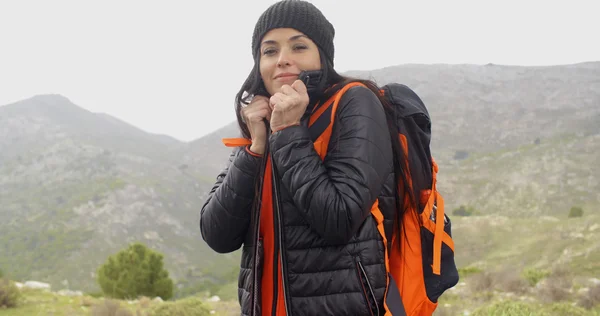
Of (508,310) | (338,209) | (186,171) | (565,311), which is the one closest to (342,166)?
(338,209)

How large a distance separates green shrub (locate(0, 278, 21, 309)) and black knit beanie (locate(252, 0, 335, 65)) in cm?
778

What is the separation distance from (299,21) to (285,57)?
176 mm

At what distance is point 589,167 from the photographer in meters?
50.7

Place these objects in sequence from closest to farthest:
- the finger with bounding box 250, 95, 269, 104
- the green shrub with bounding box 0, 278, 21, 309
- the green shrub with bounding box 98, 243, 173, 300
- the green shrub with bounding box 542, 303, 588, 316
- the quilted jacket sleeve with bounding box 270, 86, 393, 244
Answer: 1. the quilted jacket sleeve with bounding box 270, 86, 393, 244
2. the finger with bounding box 250, 95, 269, 104
3. the green shrub with bounding box 542, 303, 588, 316
4. the green shrub with bounding box 0, 278, 21, 309
5. the green shrub with bounding box 98, 243, 173, 300

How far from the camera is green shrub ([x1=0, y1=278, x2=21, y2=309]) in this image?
24.0 ft

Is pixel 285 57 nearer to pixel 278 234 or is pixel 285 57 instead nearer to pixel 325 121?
pixel 325 121

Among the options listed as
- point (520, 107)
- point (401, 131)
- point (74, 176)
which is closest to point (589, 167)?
point (520, 107)

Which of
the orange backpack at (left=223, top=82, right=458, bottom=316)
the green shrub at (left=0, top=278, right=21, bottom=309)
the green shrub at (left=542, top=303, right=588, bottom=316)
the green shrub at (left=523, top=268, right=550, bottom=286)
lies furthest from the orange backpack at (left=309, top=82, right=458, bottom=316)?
the green shrub at (left=523, top=268, right=550, bottom=286)

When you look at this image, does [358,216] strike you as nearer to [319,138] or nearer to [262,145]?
[319,138]

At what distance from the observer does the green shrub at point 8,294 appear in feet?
Result: 24.0

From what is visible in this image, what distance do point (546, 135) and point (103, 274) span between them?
81.1 metres

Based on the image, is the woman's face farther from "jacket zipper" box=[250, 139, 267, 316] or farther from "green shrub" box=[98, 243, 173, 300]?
"green shrub" box=[98, 243, 173, 300]

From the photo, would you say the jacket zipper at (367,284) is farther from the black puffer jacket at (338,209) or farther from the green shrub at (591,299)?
the green shrub at (591,299)

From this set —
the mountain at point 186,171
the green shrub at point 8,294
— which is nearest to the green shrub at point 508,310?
the green shrub at point 8,294
